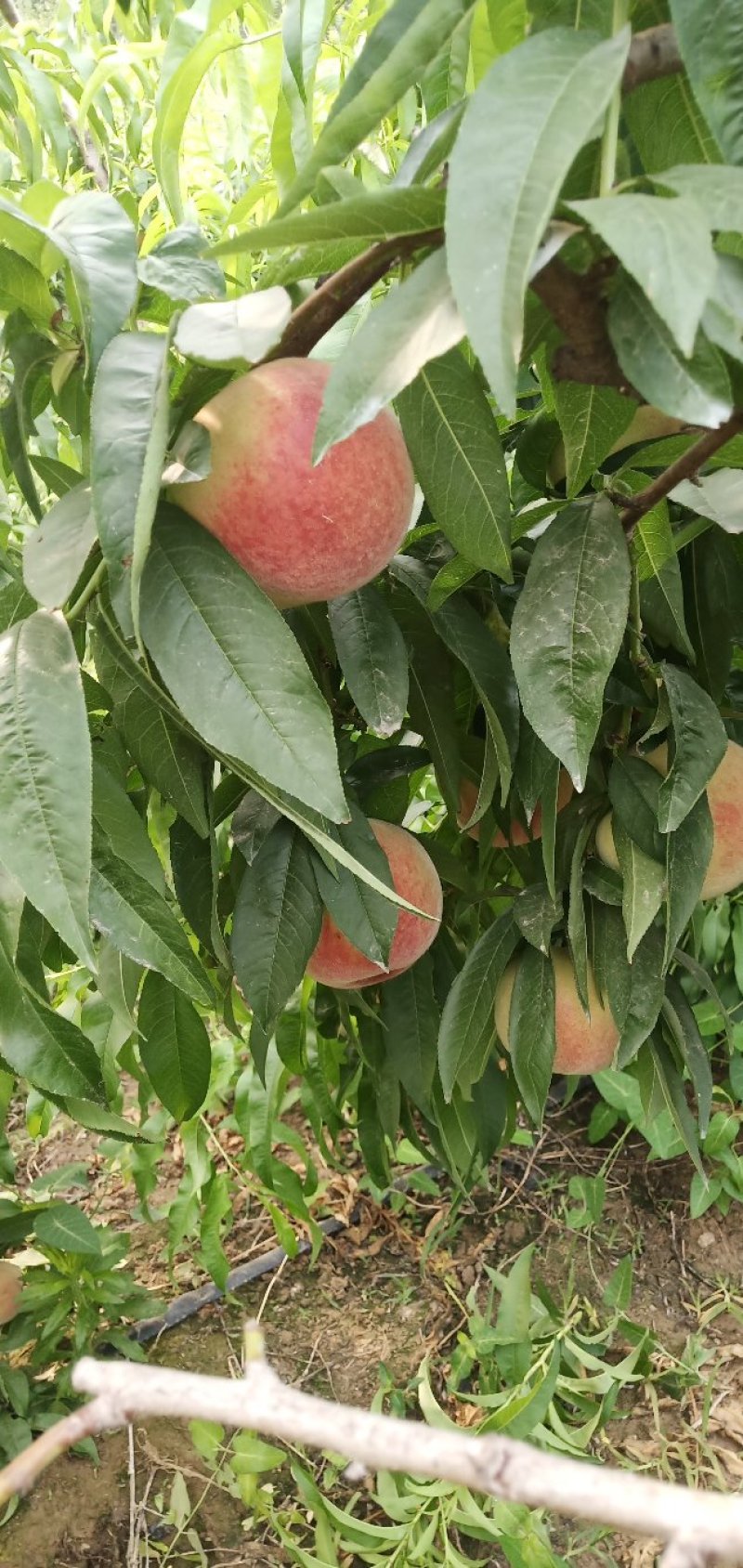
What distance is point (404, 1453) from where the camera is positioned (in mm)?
176

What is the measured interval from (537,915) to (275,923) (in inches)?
8.0

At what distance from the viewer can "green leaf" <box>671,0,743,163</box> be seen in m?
0.39

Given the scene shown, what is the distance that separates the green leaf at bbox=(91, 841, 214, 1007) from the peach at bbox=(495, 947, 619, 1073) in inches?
14.6

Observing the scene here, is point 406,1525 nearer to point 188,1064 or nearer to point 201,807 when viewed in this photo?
point 188,1064

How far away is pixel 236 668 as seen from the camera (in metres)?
0.45

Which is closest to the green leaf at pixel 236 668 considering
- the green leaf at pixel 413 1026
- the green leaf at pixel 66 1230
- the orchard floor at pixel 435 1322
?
the green leaf at pixel 413 1026

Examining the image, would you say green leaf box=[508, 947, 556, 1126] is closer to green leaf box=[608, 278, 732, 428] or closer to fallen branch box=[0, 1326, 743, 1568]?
green leaf box=[608, 278, 732, 428]

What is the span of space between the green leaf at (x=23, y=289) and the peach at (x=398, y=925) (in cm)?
42

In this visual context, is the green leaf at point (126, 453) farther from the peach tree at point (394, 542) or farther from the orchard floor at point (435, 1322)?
the orchard floor at point (435, 1322)

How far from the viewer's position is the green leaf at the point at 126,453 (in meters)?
0.39

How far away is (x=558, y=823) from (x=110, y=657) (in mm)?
372

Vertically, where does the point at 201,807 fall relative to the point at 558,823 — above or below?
above

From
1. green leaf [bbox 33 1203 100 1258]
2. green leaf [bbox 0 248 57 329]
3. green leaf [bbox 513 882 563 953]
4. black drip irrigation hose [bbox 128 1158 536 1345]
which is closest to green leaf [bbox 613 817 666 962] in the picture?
green leaf [bbox 513 882 563 953]

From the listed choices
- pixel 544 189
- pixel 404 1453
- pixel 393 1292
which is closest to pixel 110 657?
pixel 544 189
